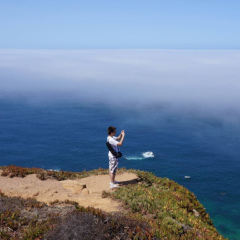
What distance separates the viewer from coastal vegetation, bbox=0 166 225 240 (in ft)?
29.0

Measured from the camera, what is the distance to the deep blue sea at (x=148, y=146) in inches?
2835

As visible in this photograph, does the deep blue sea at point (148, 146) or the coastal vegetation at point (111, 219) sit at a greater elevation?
the coastal vegetation at point (111, 219)

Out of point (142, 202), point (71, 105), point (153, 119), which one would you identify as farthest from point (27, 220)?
point (71, 105)

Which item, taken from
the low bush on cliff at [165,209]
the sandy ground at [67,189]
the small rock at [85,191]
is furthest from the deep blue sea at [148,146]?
the small rock at [85,191]

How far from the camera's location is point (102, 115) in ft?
488

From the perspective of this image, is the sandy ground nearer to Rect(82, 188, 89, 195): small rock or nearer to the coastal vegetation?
Rect(82, 188, 89, 195): small rock

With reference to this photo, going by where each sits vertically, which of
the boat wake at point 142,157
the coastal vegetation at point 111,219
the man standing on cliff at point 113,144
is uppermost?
the man standing on cliff at point 113,144

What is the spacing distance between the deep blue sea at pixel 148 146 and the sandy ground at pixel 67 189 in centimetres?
3946

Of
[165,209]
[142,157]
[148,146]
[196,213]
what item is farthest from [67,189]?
[148,146]

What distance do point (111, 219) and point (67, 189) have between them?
25.6 ft

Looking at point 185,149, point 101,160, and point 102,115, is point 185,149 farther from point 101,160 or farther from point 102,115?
point 102,115

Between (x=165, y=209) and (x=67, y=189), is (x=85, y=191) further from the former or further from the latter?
(x=165, y=209)

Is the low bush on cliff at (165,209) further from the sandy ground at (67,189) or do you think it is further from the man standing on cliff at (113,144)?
the man standing on cliff at (113,144)

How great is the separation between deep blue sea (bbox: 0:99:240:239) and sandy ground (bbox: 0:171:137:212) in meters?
39.5
